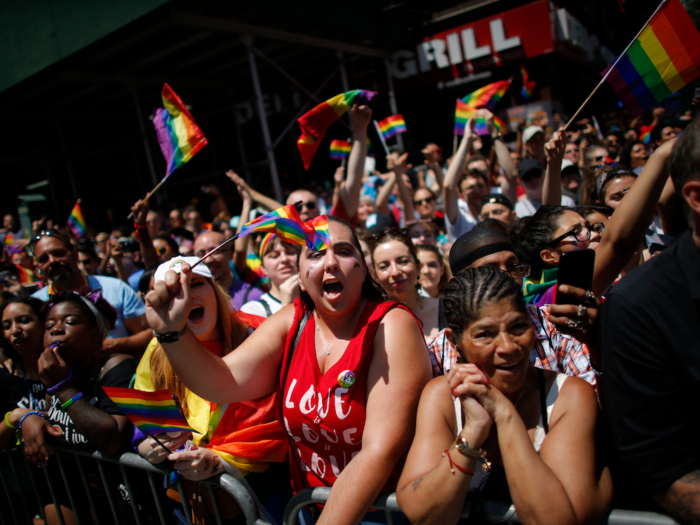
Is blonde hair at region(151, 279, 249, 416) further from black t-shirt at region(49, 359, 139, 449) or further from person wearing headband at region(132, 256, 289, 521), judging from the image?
black t-shirt at region(49, 359, 139, 449)

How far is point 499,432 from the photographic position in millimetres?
1479

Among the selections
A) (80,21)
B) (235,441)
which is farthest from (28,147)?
(235,441)

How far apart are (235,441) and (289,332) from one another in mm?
580

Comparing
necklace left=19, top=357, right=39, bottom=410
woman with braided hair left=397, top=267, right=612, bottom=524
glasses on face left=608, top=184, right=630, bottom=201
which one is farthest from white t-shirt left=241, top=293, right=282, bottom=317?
glasses on face left=608, top=184, right=630, bottom=201

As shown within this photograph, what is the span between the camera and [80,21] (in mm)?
Answer: 8133

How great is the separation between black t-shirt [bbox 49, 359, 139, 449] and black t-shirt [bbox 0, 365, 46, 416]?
0.36 metres

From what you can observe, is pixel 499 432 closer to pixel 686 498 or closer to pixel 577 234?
pixel 686 498

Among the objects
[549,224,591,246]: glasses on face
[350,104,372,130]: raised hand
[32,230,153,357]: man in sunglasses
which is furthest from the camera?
[32,230,153,357]: man in sunglasses

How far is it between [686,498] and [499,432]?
49cm

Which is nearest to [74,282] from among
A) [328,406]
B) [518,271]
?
[328,406]

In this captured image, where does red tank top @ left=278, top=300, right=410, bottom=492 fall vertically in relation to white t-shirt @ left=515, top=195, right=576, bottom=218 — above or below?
below

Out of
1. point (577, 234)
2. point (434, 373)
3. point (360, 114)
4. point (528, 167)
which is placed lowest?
point (434, 373)

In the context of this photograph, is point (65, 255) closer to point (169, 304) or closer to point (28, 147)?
point (169, 304)

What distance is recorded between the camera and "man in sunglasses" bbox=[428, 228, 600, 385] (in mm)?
1576
